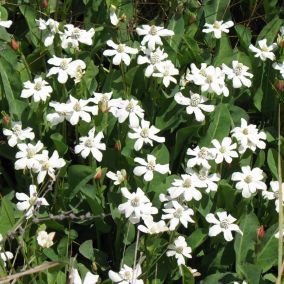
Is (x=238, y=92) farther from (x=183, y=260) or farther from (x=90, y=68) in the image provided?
(x=183, y=260)

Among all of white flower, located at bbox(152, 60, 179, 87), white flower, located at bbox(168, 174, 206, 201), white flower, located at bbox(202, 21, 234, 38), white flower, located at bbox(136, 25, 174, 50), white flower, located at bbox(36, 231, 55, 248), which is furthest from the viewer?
white flower, located at bbox(202, 21, 234, 38)

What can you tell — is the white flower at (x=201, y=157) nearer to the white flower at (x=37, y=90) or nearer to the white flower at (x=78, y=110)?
the white flower at (x=78, y=110)

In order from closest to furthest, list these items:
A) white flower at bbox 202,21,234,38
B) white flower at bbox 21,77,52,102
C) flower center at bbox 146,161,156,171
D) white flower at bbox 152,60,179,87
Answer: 1. flower center at bbox 146,161,156,171
2. white flower at bbox 21,77,52,102
3. white flower at bbox 152,60,179,87
4. white flower at bbox 202,21,234,38

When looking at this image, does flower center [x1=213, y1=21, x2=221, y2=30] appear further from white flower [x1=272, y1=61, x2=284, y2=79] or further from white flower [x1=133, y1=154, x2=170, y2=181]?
white flower [x1=133, y1=154, x2=170, y2=181]

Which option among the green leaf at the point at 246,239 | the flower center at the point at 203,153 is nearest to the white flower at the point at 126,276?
the green leaf at the point at 246,239

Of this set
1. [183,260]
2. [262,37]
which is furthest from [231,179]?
[262,37]

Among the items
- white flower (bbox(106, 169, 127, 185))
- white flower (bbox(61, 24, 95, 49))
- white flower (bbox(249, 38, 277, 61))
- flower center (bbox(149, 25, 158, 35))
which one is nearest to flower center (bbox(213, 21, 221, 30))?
white flower (bbox(249, 38, 277, 61))
